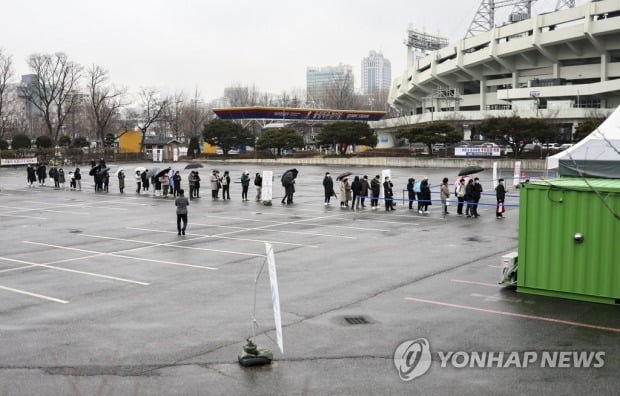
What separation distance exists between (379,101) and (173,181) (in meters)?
156

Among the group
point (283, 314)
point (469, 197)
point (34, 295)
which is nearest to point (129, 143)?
point (469, 197)

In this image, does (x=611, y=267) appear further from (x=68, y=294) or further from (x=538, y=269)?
(x=68, y=294)

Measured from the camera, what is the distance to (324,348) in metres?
9.70

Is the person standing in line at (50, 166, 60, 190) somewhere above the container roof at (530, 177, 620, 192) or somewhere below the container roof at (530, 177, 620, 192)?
below

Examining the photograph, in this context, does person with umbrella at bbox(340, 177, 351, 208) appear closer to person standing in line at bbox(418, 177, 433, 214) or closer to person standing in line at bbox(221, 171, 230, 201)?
person standing in line at bbox(418, 177, 433, 214)

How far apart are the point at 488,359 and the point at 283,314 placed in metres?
3.86

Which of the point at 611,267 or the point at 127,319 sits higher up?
the point at 611,267

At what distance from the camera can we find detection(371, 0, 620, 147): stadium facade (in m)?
71.7

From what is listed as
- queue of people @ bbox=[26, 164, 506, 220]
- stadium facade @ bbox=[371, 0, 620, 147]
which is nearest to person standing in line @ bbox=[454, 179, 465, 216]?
queue of people @ bbox=[26, 164, 506, 220]

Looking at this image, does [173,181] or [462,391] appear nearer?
[462,391]

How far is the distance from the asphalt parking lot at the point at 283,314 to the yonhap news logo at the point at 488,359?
12cm

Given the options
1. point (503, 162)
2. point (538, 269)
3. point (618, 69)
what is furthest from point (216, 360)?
point (618, 69)

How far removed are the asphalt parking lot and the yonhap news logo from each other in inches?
4.8

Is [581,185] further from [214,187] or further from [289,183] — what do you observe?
[214,187]
